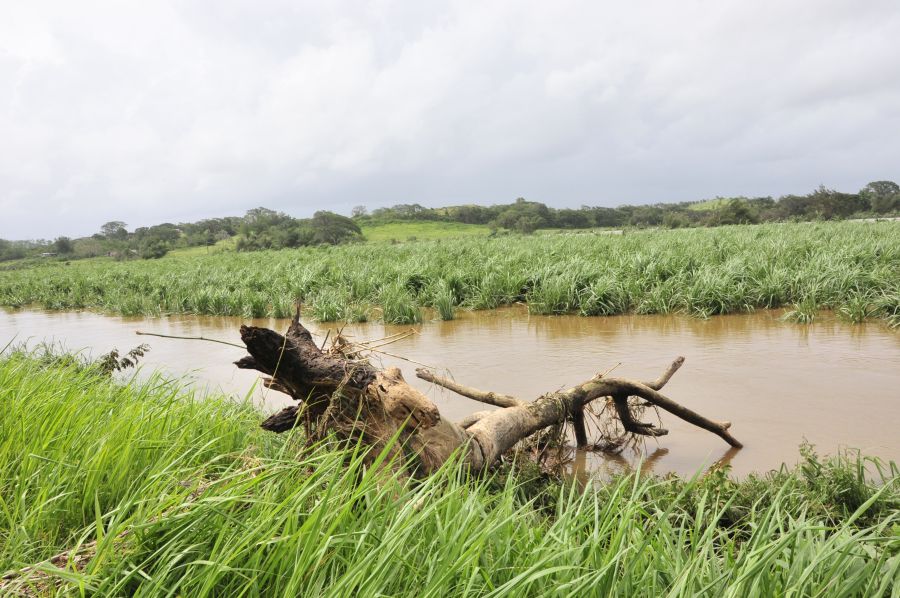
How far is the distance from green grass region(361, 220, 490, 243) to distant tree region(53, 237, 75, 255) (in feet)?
109

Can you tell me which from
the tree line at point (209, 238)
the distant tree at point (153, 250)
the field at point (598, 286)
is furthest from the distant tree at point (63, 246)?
the field at point (598, 286)

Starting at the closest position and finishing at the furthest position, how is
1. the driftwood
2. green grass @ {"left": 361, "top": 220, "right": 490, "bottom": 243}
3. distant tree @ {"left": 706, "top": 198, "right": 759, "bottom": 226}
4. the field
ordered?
the driftwood
the field
distant tree @ {"left": 706, "top": 198, "right": 759, "bottom": 226}
green grass @ {"left": 361, "top": 220, "right": 490, "bottom": 243}

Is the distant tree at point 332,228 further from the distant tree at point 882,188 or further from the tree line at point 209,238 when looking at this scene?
the distant tree at point 882,188

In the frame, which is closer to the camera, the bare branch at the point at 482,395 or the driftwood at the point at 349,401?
the driftwood at the point at 349,401

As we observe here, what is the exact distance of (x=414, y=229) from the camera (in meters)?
54.0

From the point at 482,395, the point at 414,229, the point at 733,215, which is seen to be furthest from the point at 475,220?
the point at 482,395

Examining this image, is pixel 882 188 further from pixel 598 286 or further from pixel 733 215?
pixel 598 286

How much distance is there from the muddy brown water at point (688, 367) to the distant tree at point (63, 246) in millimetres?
64886

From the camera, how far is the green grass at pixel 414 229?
50500 mm

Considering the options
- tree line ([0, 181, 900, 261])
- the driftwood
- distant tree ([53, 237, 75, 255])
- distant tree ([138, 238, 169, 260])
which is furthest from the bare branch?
distant tree ([53, 237, 75, 255])

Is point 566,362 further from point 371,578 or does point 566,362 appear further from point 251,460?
point 371,578

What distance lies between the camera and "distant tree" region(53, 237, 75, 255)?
214 ft

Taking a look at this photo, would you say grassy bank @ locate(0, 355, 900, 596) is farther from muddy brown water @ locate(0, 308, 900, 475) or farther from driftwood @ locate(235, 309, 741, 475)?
muddy brown water @ locate(0, 308, 900, 475)

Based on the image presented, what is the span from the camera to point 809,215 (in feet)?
135
